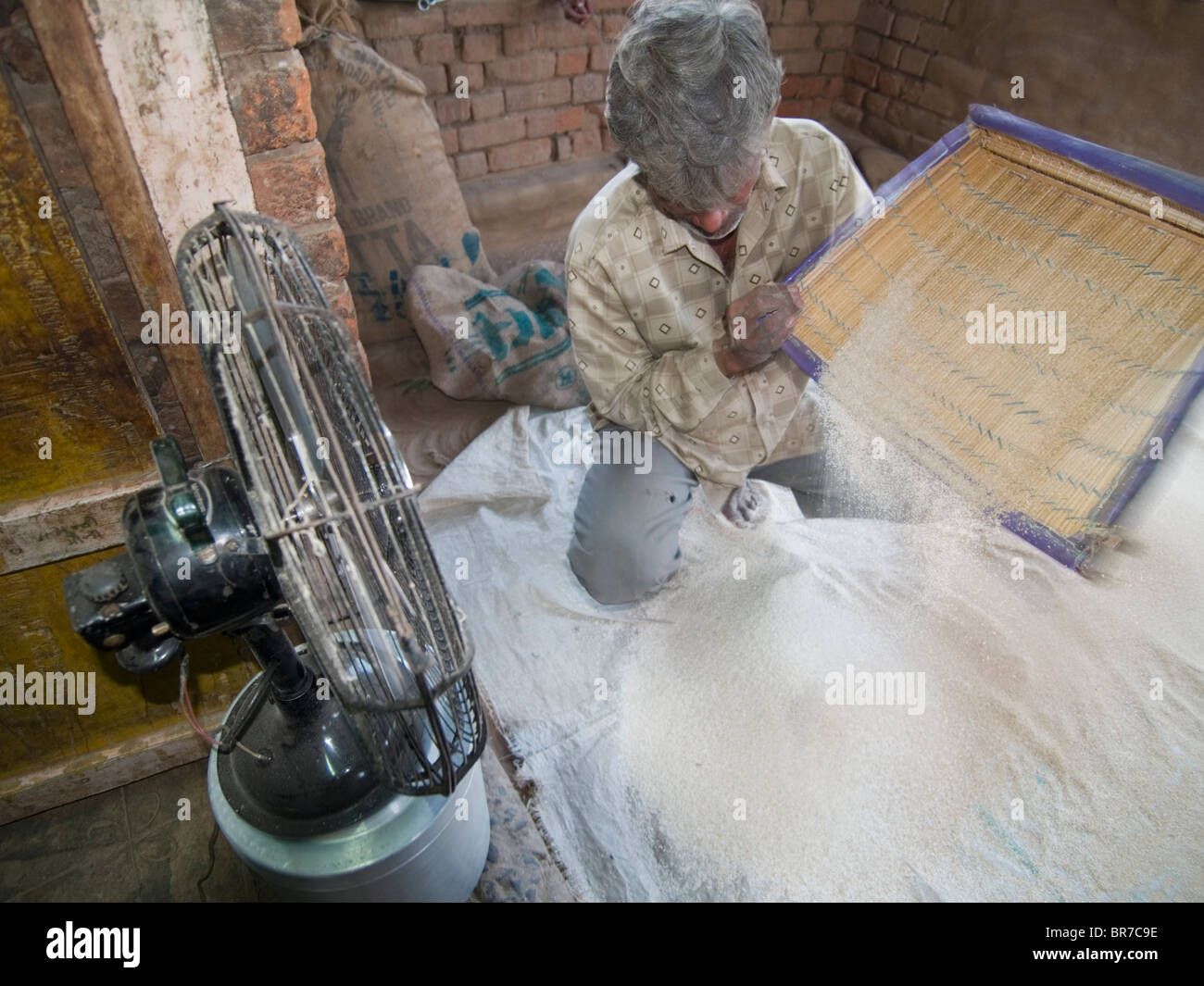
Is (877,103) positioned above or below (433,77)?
below

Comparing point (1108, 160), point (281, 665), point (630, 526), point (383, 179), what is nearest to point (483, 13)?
point (383, 179)

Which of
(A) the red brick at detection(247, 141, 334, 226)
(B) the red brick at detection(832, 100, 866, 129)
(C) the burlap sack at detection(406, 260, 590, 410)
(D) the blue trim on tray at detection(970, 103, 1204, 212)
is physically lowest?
(C) the burlap sack at detection(406, 260, 590, 410)

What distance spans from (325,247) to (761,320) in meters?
0.88

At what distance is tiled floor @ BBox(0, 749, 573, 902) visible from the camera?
70.1 inches

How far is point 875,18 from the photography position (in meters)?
4.05

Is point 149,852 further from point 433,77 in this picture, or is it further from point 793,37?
point 793,37

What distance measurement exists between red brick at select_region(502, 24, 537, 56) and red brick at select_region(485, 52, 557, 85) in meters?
0.03

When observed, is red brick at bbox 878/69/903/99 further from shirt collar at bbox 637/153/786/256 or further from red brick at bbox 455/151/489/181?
shirt collar at bbox 637/153/786/256

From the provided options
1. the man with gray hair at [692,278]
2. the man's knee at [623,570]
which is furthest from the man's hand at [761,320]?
the man's knee at [623,570]

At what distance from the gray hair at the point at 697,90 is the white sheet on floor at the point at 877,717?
3.20ft

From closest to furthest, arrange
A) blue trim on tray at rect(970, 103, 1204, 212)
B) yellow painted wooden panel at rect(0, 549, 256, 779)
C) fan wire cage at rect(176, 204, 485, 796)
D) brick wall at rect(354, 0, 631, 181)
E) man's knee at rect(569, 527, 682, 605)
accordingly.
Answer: fan wire cage at rect(176, 204, 485, 796)
blue trim on tray at rect(970, 103, 1204, 212)
yellow painted wooden panel at rect(0, 549, 256, 779)
man's knee at rect(569, 527, 682, 605)
brick wall at rect(354, 0, 631, 181)

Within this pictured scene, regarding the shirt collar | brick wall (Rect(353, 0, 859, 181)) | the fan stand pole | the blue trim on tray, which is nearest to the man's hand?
the shirt collar

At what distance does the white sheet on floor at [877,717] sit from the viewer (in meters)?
1.58
